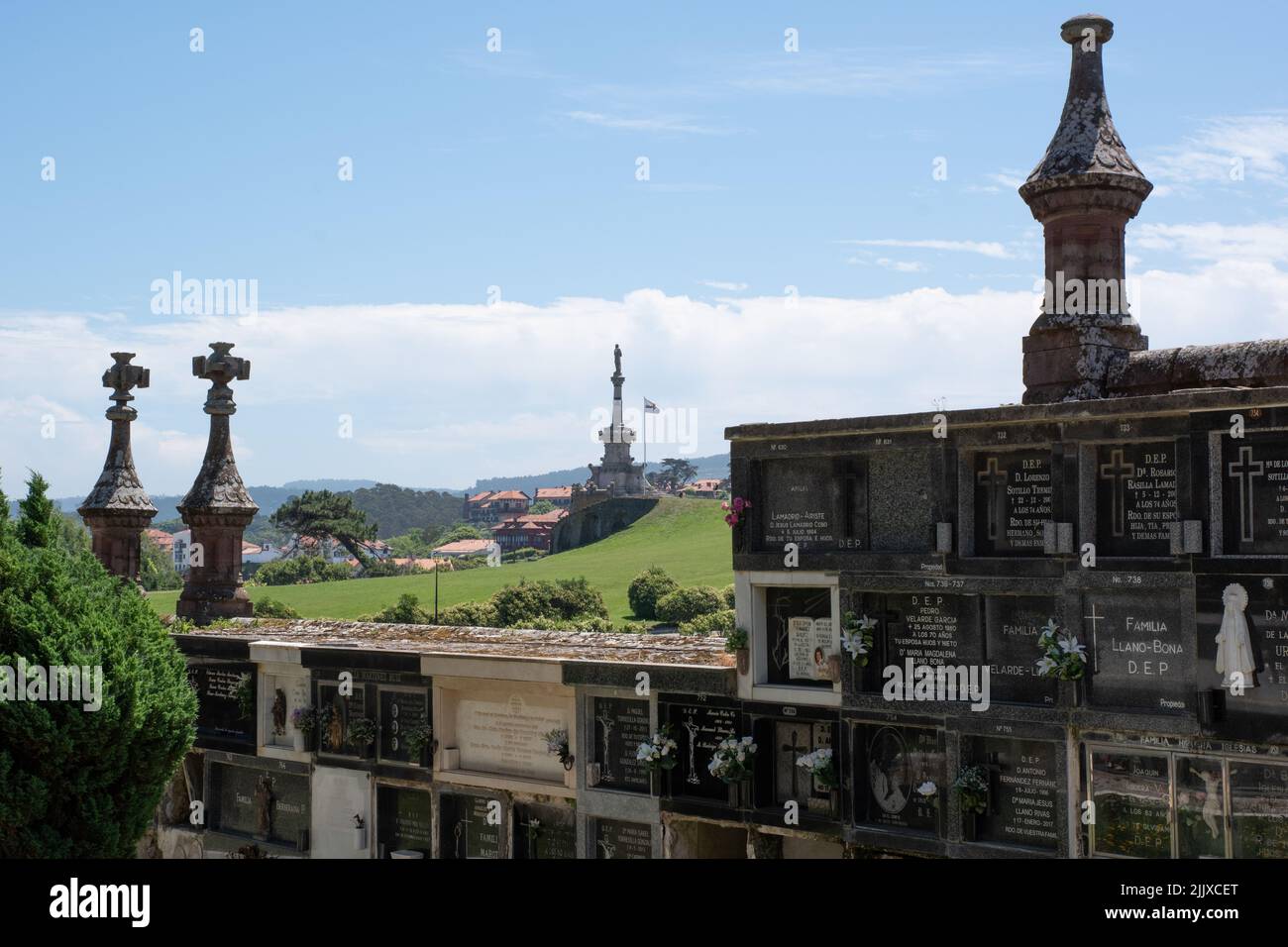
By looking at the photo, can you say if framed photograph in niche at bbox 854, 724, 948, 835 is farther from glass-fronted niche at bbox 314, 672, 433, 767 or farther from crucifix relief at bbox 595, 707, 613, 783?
glass-fronted niche at bbox 314, 672, 433, 767

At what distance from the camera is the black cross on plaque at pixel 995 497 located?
16.2 meters

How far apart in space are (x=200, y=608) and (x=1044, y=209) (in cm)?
1927

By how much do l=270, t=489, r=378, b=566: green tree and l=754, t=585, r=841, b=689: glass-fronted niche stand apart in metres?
97.9

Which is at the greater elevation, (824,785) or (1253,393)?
(1253,393)

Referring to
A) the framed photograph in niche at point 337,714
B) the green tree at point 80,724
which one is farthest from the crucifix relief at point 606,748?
the green tree at point 80,724

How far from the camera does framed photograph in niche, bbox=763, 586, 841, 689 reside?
57.7 feet

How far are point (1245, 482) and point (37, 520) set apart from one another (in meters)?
19.0

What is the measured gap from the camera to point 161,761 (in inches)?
822

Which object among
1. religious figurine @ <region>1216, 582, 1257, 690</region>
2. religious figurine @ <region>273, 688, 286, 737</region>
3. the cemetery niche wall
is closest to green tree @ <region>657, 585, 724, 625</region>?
religious figurine @ <region>273, 688, 286, 737</region>

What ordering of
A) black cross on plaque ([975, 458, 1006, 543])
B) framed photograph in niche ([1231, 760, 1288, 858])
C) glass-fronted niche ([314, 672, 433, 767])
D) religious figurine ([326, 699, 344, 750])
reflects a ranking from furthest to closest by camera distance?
religious figurine ([326, 699, 344, 750]) → glass-fronted niche ([314, 672, 433, 767]) → black cross on plaque ([975, 458, 1006, 543]) → framed photograph in niche ([1231, 760, 1288, 858])

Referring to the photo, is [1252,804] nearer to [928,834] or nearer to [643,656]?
[928,834]

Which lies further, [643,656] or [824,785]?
[643,656]

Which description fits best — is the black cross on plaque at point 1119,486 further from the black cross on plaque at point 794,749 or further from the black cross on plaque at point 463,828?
the black cross on plaque at point 463,828
